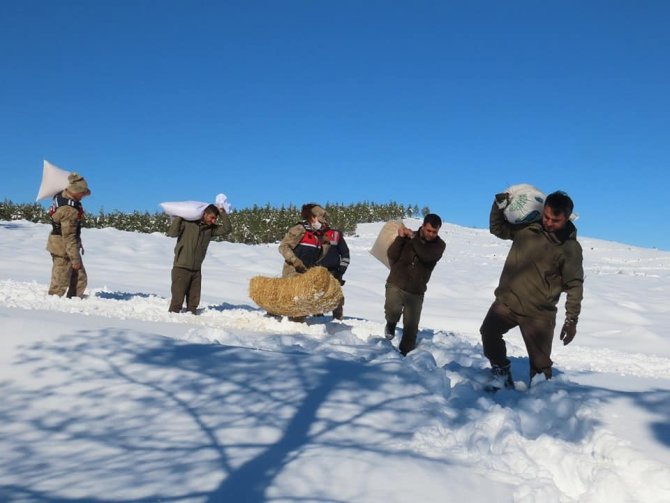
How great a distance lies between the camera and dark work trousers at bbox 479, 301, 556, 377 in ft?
16.1

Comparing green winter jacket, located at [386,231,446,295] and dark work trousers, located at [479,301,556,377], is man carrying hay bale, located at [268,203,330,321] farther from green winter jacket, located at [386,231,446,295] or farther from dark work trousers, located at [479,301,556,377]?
dark work trousers, located at [479,301,556,377]

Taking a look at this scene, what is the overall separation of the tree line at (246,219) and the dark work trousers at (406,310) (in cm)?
3298

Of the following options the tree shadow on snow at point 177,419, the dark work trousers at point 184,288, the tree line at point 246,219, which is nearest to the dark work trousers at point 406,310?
the tree shadow on snow at point 177,419

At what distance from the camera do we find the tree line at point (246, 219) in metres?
45.1

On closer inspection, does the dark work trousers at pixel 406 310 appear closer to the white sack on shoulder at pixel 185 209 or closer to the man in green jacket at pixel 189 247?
the man in green jacket at pixel 189 247

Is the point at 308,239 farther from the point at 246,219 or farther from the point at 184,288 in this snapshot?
the point at 246,219

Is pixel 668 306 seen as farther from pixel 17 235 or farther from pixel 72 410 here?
pixel 17 235

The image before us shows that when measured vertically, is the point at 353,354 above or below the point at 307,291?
below

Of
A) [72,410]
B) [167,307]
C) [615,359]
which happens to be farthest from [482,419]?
[167,307]

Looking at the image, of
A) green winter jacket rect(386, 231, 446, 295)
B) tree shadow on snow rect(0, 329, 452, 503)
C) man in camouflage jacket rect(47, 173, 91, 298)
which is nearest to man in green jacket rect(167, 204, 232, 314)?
man in camouflage jacket rect(47, 173, 91, 298)

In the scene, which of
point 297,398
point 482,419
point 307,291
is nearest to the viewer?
Result: point 297,398

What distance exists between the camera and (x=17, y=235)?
22.8 m

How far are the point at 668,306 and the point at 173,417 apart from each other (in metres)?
15.8

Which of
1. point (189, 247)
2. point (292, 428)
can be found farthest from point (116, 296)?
point (292, 428)
